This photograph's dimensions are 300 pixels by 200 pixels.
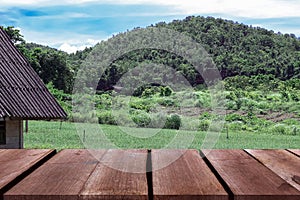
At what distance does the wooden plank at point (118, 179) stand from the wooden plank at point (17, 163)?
0.33 feet

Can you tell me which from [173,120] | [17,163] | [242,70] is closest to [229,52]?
[242,70]

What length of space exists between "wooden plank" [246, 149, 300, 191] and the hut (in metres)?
7.76

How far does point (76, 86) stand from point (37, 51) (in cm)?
2580

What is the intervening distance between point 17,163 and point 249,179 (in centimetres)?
38

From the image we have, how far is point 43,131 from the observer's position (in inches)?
752

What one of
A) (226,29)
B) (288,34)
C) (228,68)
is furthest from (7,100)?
(288,34)

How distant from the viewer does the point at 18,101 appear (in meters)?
8.74

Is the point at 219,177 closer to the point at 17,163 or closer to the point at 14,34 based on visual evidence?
the point at 17,163

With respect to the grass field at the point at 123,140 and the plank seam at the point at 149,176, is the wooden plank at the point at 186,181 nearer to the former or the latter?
the plank seam at the point at 149,176

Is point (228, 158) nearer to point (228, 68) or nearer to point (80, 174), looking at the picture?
point (80, 174)

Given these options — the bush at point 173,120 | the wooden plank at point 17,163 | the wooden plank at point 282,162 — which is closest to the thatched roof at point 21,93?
the bush at point 173,120

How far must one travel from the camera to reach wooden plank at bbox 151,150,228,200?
0.59 metres

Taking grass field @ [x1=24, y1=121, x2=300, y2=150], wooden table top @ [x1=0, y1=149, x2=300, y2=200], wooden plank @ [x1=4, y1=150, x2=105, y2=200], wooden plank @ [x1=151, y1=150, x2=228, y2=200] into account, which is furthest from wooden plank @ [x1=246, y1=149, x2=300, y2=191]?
grass field @ [x1=24, y1=121, x2=300, y2=150]

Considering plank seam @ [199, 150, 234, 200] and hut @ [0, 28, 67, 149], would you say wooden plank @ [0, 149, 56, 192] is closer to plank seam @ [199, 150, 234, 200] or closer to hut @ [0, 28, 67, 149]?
plank seam @ [199, 150, 234, 200]
